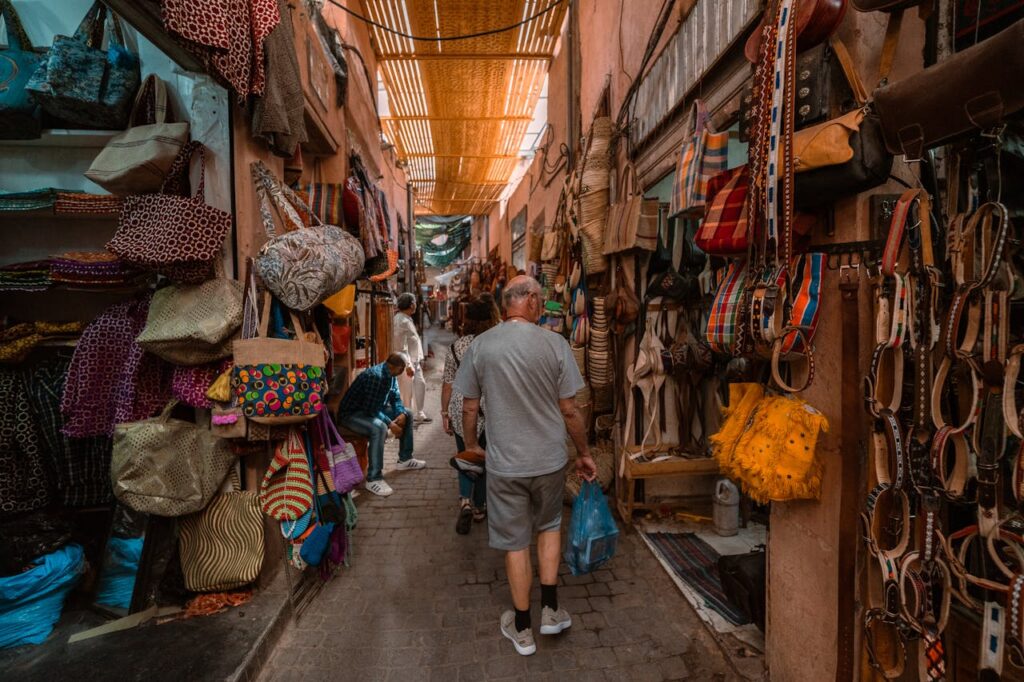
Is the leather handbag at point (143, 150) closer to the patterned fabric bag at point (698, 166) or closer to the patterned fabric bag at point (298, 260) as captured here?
the patterned fabric bag at point (298, 260)

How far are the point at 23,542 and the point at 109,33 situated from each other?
2.96 metres

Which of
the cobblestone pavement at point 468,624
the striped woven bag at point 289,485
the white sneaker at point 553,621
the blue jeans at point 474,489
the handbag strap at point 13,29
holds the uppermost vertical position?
the handbag strap at point 13,29

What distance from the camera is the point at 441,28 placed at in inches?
278

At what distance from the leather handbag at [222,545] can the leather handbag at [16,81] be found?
2.37 m

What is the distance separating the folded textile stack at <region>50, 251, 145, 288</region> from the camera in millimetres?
2754

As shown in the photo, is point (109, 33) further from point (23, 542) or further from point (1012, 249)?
point (1012, 249)

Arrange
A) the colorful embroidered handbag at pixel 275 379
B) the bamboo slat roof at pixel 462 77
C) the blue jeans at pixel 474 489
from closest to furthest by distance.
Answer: the colorful embroidered handbag at pixel 275 379 → the blue jeans at pixel 474 489 → the bamboo slat roof at pixel 462 77

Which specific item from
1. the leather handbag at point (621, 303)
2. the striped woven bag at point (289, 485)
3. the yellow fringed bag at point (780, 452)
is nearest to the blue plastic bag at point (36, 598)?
the striped woven bag at point (289, 485)

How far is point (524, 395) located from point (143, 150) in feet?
7.95

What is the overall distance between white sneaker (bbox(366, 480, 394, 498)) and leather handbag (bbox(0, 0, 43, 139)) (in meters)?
3.69

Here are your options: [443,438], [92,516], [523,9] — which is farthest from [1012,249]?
A: [523,9]

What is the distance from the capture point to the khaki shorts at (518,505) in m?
2.66

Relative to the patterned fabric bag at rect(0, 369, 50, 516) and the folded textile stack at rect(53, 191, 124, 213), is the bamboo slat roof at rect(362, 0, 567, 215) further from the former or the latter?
the patterned fabric bag at rect(0, 369, 50, 516)

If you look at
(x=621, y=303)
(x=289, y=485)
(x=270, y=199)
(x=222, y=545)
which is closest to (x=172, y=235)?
(x=270, y=199)
